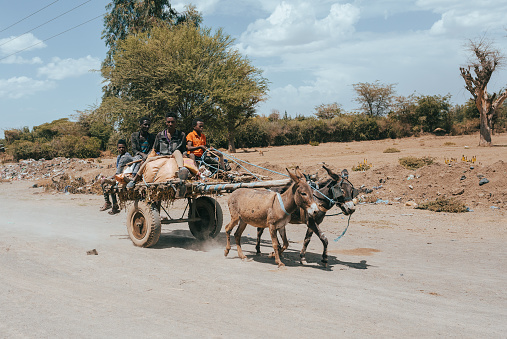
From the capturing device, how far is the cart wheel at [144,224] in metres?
9.62

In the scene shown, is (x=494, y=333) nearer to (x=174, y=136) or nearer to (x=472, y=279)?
(x=472, y=279)

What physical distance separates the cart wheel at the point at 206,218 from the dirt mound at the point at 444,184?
9.28 meters

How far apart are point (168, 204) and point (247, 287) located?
3706mm

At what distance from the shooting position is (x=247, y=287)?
22.6 feet

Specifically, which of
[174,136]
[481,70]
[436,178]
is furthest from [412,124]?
[174,136]

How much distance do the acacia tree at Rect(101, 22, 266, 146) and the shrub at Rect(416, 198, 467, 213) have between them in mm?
16905

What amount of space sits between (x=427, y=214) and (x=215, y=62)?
20.2 m

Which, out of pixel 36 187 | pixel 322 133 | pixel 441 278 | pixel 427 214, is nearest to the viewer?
pixel 441 278

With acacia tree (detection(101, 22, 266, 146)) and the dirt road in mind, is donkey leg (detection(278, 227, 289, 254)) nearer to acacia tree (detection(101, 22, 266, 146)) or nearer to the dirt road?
the dirt road

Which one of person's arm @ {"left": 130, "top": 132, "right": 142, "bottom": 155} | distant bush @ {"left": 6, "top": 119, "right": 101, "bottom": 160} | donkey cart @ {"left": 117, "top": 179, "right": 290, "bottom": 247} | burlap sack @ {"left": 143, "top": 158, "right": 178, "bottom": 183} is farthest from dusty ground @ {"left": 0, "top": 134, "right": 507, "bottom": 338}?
distant bush @ {"left": 6, "top": 119, "right": 101, "bottom": 160}

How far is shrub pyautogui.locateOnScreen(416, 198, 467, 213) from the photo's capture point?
1545 cm

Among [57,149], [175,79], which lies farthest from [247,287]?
[57,149]

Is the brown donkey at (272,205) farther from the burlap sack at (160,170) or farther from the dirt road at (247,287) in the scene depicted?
the burlap sack at (160,170)

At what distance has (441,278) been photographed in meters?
7.77
